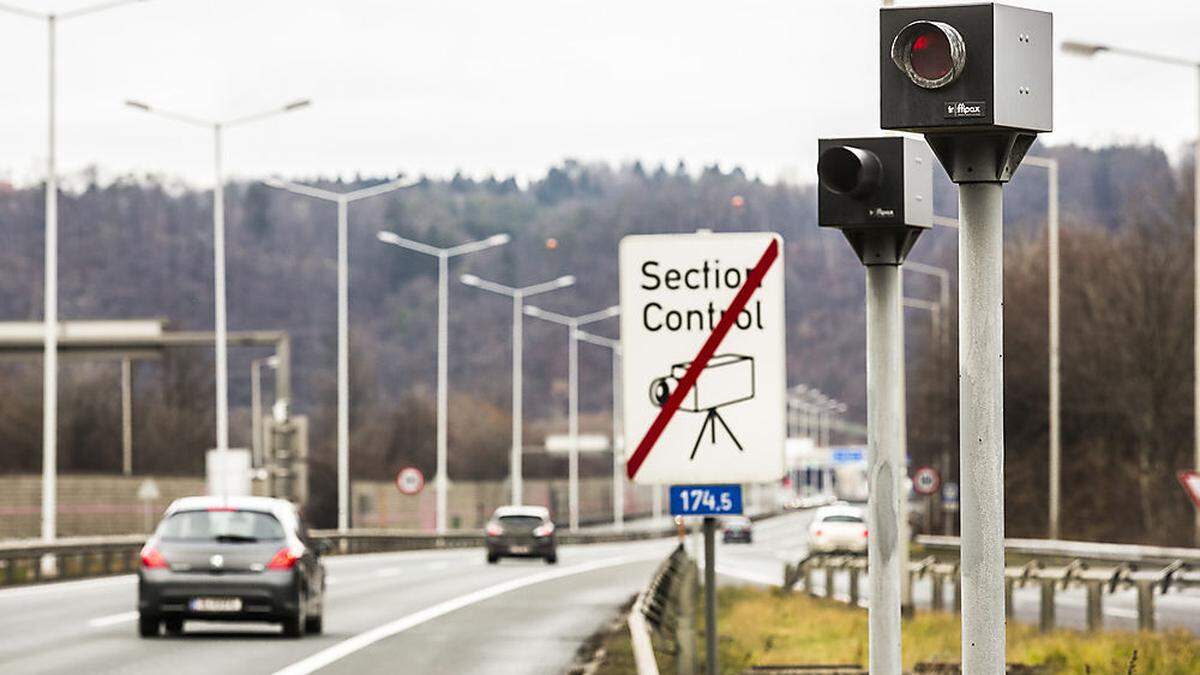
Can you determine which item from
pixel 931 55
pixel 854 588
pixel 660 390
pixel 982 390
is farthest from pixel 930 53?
pixel 854 588

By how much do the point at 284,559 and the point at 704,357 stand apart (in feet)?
50.0

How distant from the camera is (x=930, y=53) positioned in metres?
7.24

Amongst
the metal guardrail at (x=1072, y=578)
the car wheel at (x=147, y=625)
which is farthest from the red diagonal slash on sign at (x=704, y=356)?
the car wheel at (x=147, y=625)

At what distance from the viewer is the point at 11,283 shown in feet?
451

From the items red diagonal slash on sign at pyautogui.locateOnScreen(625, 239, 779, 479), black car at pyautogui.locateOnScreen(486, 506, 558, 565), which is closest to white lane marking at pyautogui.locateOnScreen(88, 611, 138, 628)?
red diagonal slash on sign at pyautogui.locateOnScreen(625, 239, 779, 479)

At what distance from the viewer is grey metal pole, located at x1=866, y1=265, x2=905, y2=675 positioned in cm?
1008

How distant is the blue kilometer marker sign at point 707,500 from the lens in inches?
467

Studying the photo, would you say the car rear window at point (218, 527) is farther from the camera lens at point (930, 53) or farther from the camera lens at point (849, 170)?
the camera lens at point (930, 53)

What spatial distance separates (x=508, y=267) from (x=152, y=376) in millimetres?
35409

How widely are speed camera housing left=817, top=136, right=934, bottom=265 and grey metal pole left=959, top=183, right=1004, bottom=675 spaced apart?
2.03m

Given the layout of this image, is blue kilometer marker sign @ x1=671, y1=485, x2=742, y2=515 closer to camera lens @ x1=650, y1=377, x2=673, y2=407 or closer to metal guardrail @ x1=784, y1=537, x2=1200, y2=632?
camera lens @ x1=650, y1=377, x2=673, y2=407

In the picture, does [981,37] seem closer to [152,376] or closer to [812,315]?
[152,376]

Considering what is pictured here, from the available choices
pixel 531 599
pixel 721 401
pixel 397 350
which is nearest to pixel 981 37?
pixel 721 401

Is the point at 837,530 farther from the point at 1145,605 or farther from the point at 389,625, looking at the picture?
the point at 1145,605
